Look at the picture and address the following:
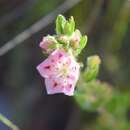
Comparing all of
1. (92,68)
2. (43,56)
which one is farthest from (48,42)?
(43,56)

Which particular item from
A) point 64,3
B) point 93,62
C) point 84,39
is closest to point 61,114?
point 64,3

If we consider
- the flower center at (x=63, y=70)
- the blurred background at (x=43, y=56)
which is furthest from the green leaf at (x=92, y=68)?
the blurred background at (x=43, y=56)

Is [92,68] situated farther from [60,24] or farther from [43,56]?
[43,56]

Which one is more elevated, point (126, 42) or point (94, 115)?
point (126, 42)

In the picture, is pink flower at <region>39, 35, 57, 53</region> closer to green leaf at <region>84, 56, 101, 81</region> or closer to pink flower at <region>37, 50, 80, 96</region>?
pink flower at <region>37, 50, 80, 96</region>

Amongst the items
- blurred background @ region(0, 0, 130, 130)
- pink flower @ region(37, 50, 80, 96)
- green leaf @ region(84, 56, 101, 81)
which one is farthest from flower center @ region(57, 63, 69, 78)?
blurred background @ region(0, 0, 130, 130)

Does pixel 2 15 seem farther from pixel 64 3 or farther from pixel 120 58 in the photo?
pixel 120 58
